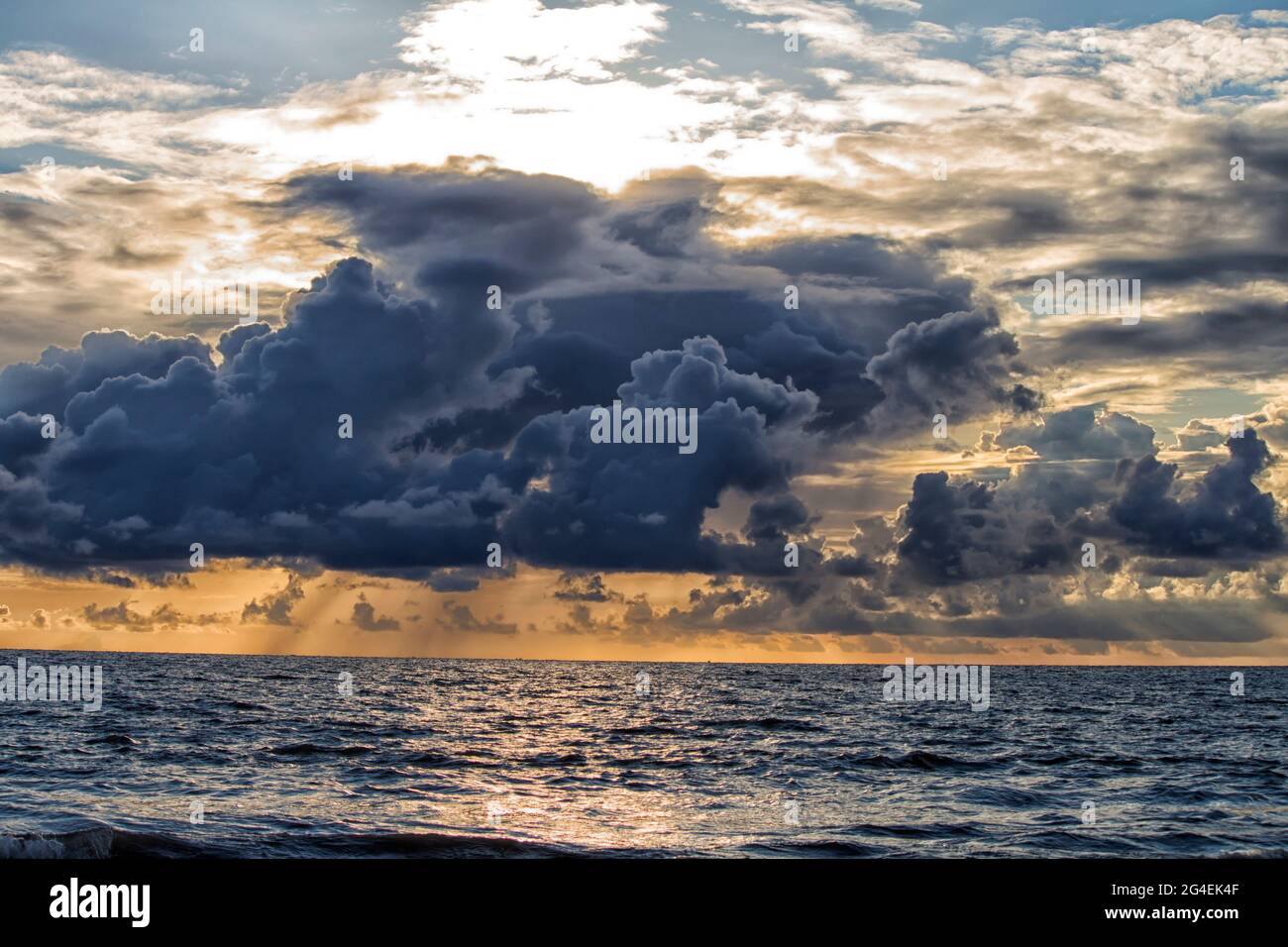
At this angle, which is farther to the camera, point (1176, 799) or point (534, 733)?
point (534, 733)

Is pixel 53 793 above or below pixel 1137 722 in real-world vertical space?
above

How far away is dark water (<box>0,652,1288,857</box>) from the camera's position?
85.8 feet

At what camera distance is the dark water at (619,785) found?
1029 inches

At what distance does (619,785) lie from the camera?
3684 cm

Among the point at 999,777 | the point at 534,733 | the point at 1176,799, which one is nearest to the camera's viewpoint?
the point at 1176,799
